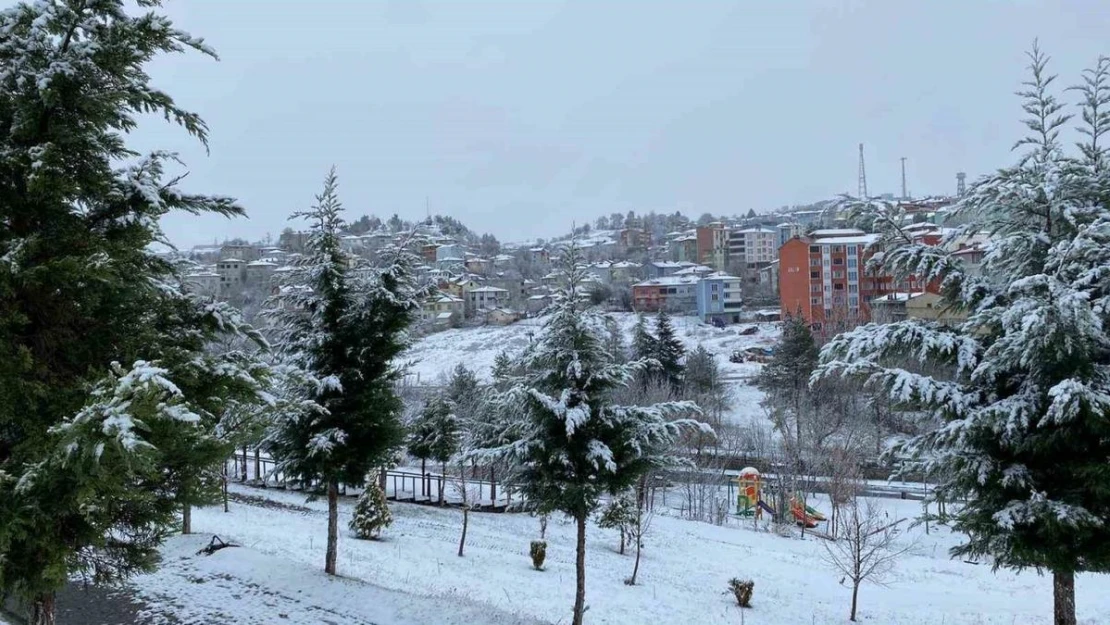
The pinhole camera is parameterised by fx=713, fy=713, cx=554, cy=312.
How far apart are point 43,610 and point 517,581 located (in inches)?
459

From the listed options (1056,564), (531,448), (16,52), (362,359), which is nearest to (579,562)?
(531,448)

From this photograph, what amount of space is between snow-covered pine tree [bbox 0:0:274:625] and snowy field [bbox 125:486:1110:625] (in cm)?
483

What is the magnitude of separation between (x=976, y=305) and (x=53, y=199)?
9473 millimetres

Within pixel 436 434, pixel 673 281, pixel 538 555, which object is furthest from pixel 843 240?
pixel 538 555

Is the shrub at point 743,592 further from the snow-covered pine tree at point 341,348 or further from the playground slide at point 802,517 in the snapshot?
the playground slide at point 802,517

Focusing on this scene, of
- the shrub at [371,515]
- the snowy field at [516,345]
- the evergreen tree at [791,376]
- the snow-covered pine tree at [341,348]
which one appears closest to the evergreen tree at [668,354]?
the evergreen tree at [791,376]

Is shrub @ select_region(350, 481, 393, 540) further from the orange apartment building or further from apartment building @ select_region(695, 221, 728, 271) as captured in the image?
apartment building @ select_region(695, 221, 728, 271)

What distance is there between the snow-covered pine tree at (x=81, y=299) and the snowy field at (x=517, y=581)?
15.8 feet

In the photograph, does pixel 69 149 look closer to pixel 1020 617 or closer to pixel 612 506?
pixel 612 506

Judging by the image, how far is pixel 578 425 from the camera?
10562 millimetres

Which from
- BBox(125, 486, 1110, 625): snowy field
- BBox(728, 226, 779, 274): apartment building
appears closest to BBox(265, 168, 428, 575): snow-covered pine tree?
BBox(125, 486, 1110, 625): snowy field

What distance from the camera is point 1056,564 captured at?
25.1 feet

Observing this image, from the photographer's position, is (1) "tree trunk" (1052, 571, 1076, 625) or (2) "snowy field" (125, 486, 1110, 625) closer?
(1) "tree trunk" (1052, 571, 1076, 625)

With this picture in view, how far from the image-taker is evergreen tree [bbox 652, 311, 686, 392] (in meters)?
44.6
